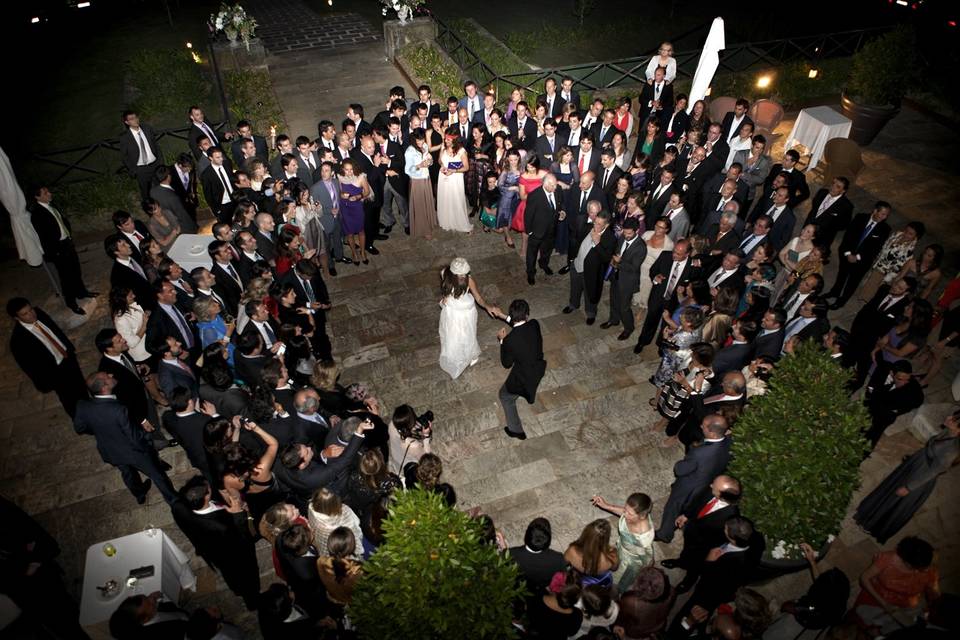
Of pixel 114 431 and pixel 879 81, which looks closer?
pixel 114 431

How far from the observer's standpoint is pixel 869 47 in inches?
454

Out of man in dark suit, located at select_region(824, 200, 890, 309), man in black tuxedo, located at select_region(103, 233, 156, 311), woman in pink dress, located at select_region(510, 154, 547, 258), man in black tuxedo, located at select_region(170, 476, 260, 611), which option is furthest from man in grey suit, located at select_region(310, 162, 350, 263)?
man in dark suit, located at select_region(824, 200, 890, 309)

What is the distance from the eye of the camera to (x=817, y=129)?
36.8 ft

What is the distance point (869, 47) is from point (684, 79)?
12.7 ft

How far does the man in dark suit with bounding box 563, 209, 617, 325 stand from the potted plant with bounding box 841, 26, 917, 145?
27.4 ft

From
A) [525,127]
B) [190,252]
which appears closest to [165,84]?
[190,252]

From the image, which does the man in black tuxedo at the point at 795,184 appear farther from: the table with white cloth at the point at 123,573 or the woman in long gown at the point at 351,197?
the table with white cloth at the point at 123,573

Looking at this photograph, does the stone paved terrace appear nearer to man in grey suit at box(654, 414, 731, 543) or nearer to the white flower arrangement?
man in grey suit at box(654, 414, 731, 543)

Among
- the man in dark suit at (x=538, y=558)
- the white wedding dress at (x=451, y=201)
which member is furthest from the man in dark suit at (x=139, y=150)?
the man in dark suit at (x=538, y=558)

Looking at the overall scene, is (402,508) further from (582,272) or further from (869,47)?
(869,47)

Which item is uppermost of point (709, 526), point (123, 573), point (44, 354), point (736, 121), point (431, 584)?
point (736, 121)

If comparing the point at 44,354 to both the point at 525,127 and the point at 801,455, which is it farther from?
the point at 525,127

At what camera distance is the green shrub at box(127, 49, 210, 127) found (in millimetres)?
16016

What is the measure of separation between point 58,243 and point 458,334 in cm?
598
